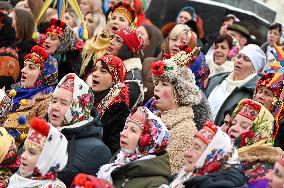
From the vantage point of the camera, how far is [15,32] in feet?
39.8

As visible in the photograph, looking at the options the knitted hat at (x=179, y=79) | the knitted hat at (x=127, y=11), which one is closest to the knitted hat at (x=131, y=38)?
the knitted hat at (x=127, y=11)

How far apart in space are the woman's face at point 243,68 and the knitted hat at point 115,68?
1559 millimetres

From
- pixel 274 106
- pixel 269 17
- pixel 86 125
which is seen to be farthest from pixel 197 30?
pixel 86 125

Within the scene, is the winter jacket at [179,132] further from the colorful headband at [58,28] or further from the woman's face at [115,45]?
the colorful headband at [58,28]

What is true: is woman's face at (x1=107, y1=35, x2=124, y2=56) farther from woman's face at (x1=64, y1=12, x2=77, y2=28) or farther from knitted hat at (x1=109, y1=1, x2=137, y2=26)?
woman's face at (x1=64, y1=12, x2=77, y2=28)

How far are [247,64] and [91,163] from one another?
313cm

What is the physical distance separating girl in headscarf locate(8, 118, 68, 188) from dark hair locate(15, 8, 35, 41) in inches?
158

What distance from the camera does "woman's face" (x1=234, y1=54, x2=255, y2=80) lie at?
37.7ft

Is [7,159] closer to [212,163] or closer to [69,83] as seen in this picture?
[69,83]

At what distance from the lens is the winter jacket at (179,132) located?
9.09 meters

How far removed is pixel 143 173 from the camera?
8.41 m

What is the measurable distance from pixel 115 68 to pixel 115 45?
3.61ft

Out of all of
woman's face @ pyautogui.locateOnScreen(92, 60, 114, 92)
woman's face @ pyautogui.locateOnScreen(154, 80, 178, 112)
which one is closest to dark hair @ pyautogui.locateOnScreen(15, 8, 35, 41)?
woman's face @ pyautogui.locateOnScreen(92, 60, 114, 92)

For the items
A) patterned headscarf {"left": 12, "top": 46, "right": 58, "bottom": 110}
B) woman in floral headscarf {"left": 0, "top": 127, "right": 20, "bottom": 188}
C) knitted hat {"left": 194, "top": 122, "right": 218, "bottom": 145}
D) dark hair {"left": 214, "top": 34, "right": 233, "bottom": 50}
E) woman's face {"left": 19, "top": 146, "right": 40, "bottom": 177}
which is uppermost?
knitted hat {"left": 194, "top": 122, "right": 218, "bottom": 145}
